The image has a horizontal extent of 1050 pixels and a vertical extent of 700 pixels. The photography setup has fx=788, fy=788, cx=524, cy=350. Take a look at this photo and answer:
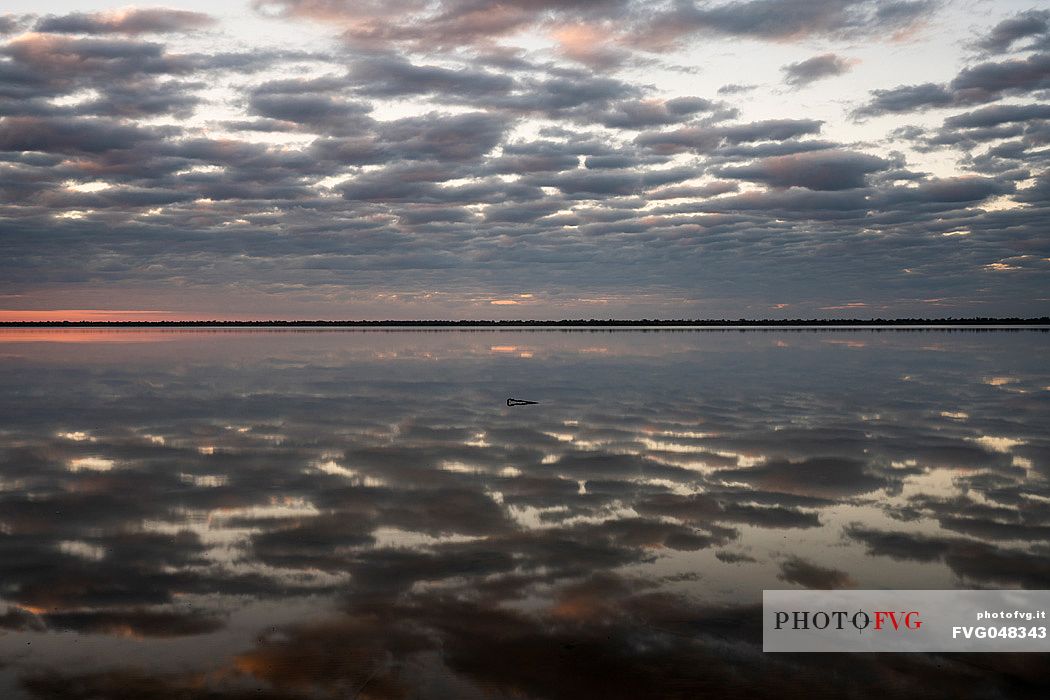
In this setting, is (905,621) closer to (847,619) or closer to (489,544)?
(847,619)

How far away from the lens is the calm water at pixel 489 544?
842 centimetres

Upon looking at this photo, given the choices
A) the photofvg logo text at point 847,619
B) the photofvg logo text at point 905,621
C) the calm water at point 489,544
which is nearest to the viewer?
the calm water at point 489,544

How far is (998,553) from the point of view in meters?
12.4

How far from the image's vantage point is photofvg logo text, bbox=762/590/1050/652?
29.9 ft

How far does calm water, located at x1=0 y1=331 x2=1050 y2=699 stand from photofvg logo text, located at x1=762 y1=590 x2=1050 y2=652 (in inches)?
12.3

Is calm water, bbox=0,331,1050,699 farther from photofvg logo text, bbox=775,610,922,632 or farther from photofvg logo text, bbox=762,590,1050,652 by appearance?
photofvg logo text, bbox=775,610,922,632

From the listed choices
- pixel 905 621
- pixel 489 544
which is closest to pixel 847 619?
pixel 905 621

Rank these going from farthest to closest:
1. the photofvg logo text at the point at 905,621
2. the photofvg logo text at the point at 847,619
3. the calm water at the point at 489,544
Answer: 1. the photofvg logo text at the point at 847,619
2. the photofvg logo text at the point at 905,621
3. the calm water at the point at 489,544

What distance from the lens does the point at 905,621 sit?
983 cm

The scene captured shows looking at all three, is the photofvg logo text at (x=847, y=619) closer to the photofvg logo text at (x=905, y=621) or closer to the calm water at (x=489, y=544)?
the photofvg logo text at (x=905, y=621)

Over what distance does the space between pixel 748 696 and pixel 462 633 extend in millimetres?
3323

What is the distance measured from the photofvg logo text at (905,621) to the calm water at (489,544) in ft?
1.03

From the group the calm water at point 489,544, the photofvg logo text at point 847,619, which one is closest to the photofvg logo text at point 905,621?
the photofvg logo text at point 847,619

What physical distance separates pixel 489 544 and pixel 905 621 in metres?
6.27
